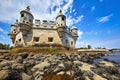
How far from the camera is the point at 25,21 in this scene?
27.3 m

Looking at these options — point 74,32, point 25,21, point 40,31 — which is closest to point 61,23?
point 40,31

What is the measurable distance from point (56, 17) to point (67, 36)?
284 inches

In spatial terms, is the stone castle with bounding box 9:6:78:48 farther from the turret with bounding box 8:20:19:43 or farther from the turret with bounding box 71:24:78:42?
the turret with bounding box 71:24:78:42

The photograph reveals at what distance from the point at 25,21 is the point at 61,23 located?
10.2 meters

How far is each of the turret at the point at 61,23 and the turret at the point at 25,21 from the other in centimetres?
806

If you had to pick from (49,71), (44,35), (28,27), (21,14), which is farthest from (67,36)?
(49,71)

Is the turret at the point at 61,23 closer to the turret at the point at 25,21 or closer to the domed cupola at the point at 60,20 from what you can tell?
the domed cupola at the point at 60,20

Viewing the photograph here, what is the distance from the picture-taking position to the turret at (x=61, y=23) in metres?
29.3

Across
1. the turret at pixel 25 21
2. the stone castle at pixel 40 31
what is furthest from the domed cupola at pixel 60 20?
the turret at pixel 25 21

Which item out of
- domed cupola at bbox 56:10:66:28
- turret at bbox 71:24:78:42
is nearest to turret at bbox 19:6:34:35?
domed cupola at bbox 56:10:66:28

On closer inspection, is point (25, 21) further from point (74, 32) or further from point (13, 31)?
point (74, 32)

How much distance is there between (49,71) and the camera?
521 inches

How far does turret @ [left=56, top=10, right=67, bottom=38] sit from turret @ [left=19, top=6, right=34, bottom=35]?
8.06m

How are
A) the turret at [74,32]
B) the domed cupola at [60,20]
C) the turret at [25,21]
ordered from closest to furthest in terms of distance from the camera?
the turret at [25,21], the domed cupola at [60,20], the turret at [74,32]
